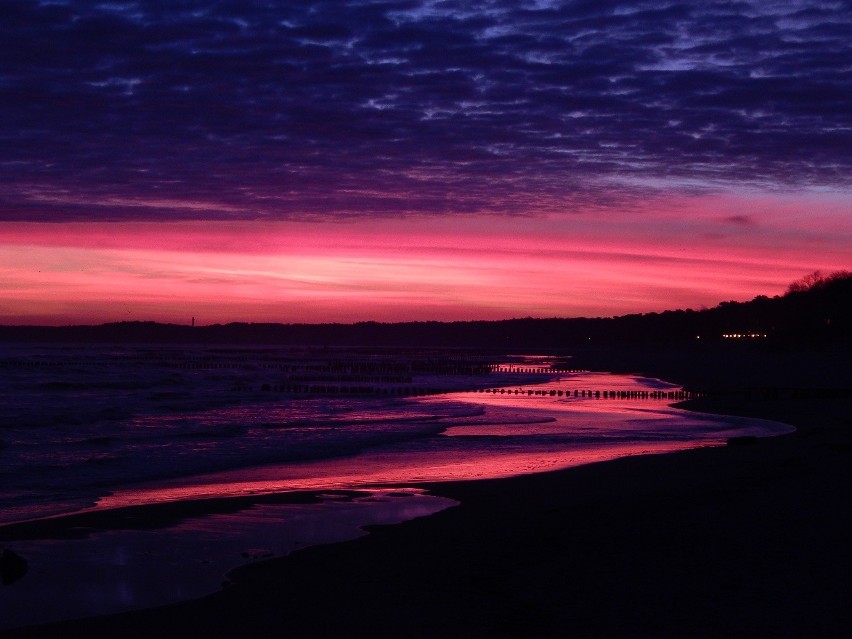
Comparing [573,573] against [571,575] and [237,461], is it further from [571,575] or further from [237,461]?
[237,461]

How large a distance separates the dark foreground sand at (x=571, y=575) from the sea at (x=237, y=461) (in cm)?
66

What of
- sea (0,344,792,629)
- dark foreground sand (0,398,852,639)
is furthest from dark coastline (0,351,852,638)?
sea (0,344,792,629)

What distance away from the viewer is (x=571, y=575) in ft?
25.5

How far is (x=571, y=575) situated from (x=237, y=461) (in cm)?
1099

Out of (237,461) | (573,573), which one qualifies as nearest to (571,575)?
(573,573)

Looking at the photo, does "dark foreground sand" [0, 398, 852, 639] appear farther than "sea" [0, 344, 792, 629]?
No

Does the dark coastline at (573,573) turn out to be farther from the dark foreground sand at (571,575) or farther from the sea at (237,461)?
the sea at (237,461)

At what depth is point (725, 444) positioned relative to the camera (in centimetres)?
1950

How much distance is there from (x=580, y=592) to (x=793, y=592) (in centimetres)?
166

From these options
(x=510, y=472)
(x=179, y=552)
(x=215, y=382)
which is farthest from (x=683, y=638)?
(x=215, y=382)

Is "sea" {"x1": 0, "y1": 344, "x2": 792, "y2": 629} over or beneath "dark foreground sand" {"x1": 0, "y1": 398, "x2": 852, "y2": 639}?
beneath

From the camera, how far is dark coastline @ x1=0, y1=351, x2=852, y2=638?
6492mm

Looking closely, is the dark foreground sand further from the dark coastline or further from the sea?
the sea

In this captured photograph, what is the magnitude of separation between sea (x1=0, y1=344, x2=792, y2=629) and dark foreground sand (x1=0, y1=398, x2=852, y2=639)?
661 mm
